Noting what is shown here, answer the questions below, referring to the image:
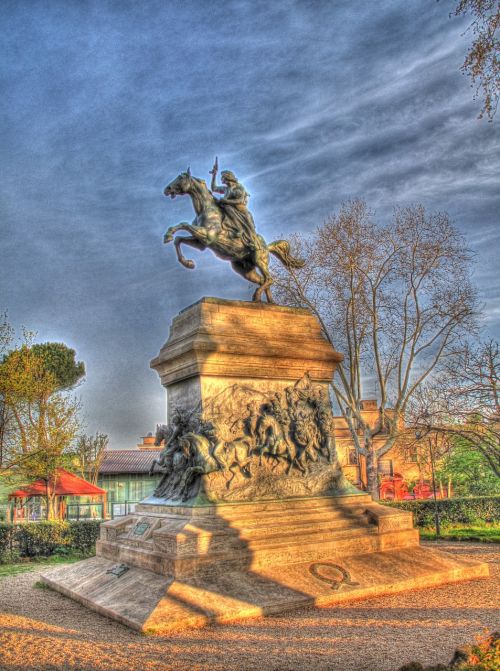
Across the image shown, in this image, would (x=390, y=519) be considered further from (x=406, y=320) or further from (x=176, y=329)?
(x=406, y=320)

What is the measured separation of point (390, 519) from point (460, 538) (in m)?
9.82

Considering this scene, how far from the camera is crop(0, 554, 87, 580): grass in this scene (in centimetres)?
1443

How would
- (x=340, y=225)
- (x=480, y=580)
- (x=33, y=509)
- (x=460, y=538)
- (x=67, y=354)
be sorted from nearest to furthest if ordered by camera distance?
(x=480, y=580) → (x=460, y=538) → (x=340, y=225) → (x=33, y=509) → (x=67, y=354)

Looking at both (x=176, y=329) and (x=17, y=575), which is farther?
(x=17, y=575)

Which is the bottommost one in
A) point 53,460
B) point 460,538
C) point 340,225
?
point 460,538

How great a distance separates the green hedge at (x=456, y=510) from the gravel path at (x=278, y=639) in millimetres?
14699

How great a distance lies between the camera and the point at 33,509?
113 feet

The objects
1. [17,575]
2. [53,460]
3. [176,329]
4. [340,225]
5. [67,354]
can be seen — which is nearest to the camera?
[176,329]

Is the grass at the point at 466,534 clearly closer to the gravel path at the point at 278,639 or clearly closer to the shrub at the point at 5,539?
the gravel path at the point at 278,639

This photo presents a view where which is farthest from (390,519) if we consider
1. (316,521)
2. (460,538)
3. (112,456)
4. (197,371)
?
(112,456)

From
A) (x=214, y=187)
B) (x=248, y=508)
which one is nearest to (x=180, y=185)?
(x=214, y=187)

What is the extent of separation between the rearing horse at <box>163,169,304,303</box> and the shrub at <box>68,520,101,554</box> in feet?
31.6

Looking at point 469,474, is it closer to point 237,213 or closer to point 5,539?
point 5,539

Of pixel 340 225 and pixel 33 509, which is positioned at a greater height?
pixel 340 225
